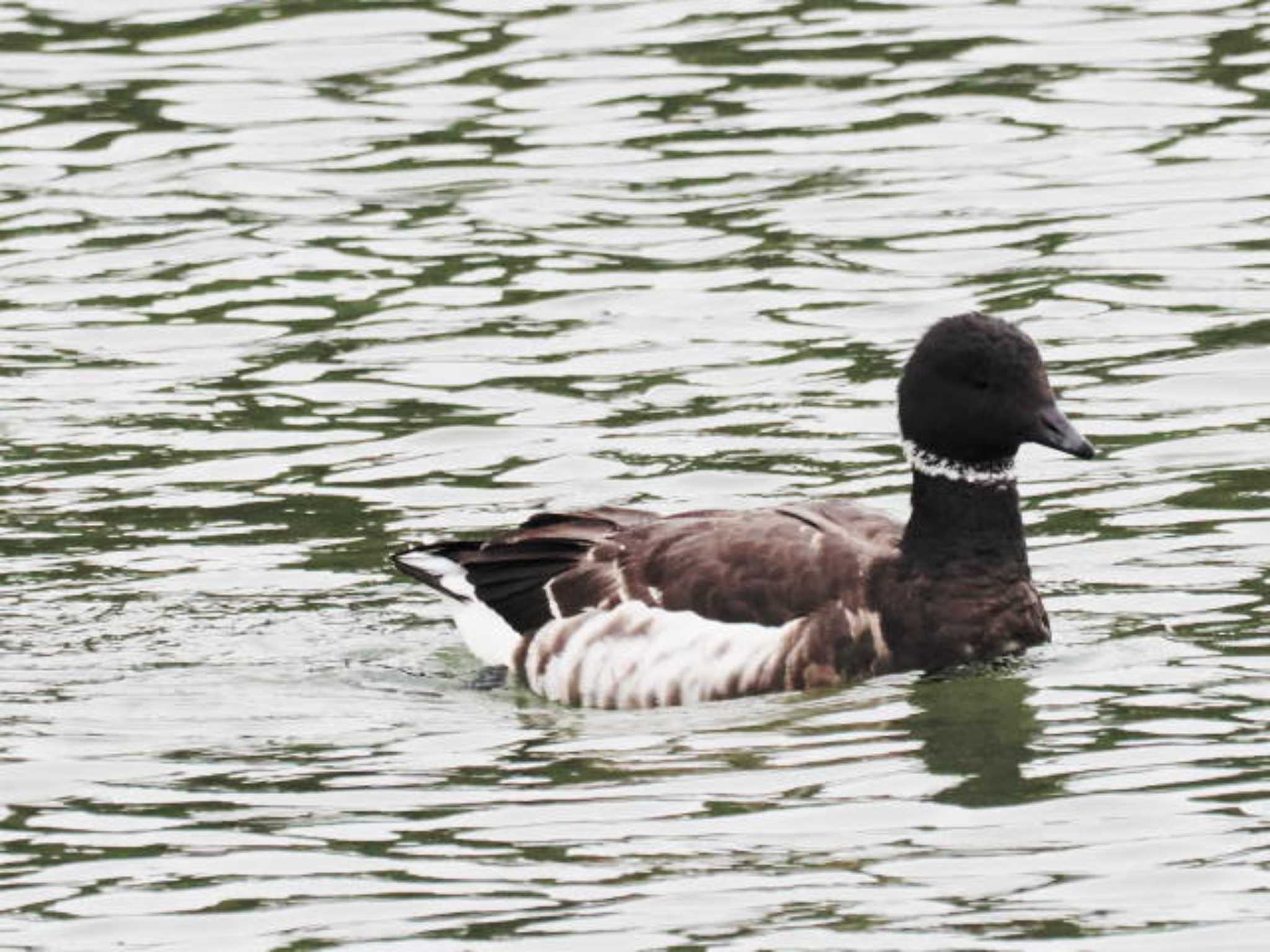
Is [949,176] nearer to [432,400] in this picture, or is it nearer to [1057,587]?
[432,400]

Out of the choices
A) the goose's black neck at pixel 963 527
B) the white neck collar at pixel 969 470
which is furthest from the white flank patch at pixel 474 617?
the white neck collar at pixel 969 470

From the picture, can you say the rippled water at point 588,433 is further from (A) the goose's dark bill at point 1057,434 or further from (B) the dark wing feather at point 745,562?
(A) the goose's dark bill at point 1057,434

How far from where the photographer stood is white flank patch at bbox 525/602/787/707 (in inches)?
581

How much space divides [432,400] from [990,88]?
19.9 feet

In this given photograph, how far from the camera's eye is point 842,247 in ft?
69.5

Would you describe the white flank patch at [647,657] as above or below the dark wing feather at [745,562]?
below

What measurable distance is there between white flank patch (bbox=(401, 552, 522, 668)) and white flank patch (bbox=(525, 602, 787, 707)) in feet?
0.42

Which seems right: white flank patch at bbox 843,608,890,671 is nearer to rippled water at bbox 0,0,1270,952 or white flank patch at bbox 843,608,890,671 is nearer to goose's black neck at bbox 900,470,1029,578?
rippled water at bbox 0,0,1270,952

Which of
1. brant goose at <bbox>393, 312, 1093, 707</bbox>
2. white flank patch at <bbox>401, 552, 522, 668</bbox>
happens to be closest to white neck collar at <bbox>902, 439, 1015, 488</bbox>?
brant goose at <bbox>393, 312, 1093, 707</bbox>

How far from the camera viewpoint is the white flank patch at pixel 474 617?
15531mm

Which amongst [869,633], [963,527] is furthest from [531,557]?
[963,527]

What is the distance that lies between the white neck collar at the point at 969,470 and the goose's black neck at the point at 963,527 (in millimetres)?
10

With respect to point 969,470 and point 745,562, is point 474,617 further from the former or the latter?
point 969,470

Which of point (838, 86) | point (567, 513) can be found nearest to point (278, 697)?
point (567, 513)
